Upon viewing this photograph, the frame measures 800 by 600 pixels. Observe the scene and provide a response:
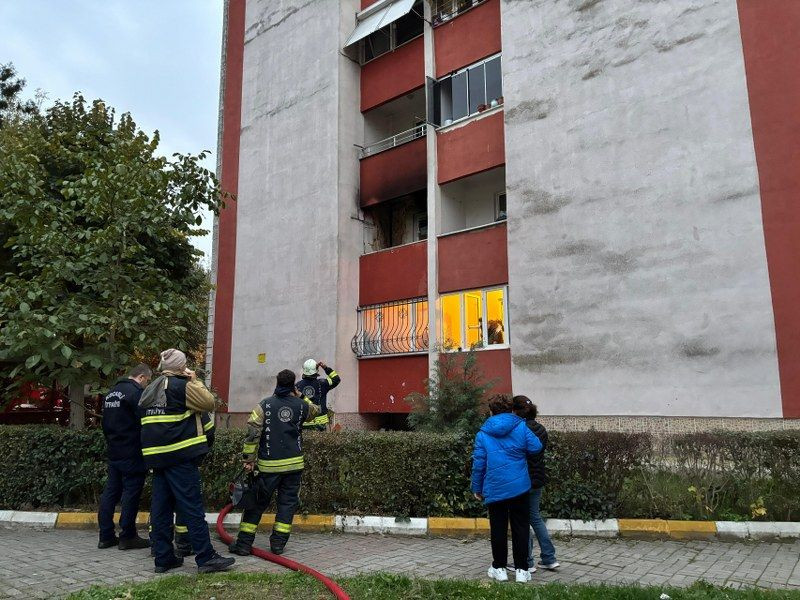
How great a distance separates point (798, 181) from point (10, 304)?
40.1 ft

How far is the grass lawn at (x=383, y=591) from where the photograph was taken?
4.55 metres

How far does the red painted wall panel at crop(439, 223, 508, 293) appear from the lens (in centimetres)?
1395

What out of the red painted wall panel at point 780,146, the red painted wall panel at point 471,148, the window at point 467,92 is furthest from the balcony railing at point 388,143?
the red painted wall panel at point 780,146

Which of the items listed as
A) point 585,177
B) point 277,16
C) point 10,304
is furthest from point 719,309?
point 277,16

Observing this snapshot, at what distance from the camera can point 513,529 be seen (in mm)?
5398

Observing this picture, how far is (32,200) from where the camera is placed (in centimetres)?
923

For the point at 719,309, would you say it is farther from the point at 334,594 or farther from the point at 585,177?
the point at 334,594

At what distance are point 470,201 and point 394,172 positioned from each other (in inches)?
87.8

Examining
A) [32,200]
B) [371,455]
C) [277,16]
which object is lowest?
[371,455]

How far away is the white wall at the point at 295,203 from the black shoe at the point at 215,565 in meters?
10.4

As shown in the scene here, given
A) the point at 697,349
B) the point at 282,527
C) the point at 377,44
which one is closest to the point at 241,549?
the point at 282,527

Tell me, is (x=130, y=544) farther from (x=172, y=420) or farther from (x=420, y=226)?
(x=420, y=226)

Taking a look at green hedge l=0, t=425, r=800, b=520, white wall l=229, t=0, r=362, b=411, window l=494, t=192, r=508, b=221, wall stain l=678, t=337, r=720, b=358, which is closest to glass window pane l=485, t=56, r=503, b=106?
window l=494, t=192, r=508, b=221

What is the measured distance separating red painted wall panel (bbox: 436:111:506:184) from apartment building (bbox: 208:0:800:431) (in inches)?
2.0
